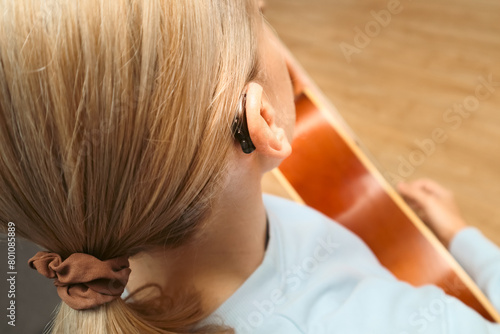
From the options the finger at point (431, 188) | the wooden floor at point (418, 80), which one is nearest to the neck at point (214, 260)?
the finger at point (431, 188)

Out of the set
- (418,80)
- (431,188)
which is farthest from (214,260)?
(418,80)

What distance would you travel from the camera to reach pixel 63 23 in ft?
1.35

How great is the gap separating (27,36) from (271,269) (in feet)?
1.55

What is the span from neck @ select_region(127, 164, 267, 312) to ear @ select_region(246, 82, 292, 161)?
0.10 m

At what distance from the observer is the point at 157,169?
0.49 m

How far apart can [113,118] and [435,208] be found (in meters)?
0.91

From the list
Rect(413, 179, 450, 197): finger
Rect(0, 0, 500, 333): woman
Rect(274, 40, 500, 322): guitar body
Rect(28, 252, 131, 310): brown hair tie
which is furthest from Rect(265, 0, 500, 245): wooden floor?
Rect(28, 252, 131, 310): brown hair tie

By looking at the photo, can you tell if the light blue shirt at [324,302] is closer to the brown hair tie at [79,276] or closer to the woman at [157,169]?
the woman at [157,169]

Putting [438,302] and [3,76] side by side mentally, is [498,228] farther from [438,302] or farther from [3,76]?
[3,76]

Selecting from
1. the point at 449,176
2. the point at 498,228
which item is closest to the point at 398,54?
the point at 449,176

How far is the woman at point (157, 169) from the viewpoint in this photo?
1.39 feet

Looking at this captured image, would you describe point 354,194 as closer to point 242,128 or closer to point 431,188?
point 431,188

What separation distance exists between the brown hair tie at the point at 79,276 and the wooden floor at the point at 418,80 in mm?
1173

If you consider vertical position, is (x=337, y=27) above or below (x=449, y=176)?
above
